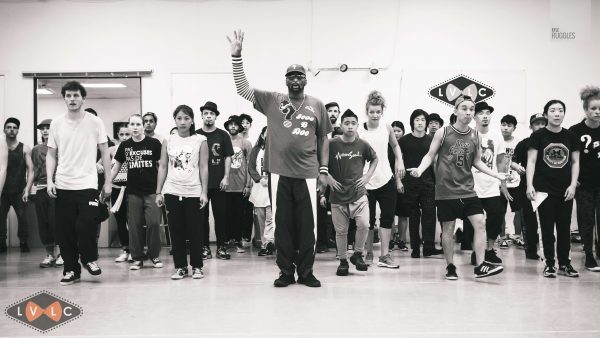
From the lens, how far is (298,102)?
14.9ft

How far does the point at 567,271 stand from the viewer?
4.93 meters

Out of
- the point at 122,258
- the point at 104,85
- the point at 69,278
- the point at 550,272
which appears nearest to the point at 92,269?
the point at 69,278

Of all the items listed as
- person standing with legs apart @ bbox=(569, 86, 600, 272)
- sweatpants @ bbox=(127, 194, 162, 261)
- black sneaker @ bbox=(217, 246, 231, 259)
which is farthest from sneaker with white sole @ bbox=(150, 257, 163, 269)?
person standing with legs apart @ bbox=(569, 86, 600, 272)

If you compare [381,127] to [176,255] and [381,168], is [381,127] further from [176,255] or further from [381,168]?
[176,255]

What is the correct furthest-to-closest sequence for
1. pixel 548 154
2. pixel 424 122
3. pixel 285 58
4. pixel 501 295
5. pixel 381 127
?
pixel 285 58 → pixel 424 122 → pixel 381 127 → pixel 548 154 → pixel 501 295

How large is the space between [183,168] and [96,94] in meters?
5.58

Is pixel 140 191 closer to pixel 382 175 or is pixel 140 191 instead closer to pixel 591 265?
pixel 382 175

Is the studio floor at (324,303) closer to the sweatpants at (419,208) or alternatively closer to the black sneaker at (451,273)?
the black sneaker at (451,273)

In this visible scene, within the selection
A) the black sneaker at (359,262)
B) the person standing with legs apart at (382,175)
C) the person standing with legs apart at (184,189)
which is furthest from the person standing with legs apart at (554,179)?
the person standing with legs apart at (184,189)

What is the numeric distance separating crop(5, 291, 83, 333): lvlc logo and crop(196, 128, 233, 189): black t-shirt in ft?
7.84

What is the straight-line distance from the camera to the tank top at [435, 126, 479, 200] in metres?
4.77

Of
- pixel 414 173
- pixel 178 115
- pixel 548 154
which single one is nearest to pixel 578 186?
pixel 548 154

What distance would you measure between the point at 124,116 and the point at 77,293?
23.4ft

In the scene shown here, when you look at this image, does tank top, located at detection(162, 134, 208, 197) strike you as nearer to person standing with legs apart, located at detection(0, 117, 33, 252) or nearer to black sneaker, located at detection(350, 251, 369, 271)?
black sneaker, located at detection(350, 251, 369, 271)
